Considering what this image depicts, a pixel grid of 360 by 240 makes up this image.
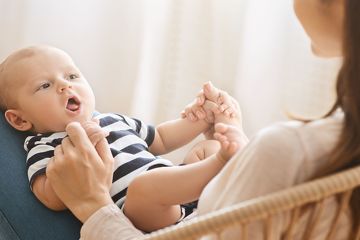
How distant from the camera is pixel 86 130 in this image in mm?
1203

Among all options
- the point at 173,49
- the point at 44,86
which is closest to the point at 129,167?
the point at 44,86

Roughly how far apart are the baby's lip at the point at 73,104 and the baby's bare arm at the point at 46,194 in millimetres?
195

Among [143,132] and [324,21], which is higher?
[324,21]

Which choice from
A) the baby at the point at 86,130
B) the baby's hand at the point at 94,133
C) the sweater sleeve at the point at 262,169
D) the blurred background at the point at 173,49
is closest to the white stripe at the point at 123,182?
the baby at the point at 86,130

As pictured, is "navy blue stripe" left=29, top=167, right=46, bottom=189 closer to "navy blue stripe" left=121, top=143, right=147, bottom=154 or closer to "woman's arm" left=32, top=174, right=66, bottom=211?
"woman's arm" left=32, top=174, right=66, bottom=211

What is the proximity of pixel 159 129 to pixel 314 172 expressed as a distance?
2.55ft

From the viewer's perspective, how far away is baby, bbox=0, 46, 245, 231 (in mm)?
1102

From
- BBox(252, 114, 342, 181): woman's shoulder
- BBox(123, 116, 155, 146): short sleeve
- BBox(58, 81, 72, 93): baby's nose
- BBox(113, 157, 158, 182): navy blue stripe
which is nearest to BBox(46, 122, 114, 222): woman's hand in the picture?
BBox(113, 157, 158, 182): navy blue stripe

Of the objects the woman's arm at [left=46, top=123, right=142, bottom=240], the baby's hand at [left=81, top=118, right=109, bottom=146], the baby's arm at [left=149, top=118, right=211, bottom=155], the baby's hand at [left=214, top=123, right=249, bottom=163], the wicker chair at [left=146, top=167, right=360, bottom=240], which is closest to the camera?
the wicker chair at [left=146, top=167, right=360, bottom=240]

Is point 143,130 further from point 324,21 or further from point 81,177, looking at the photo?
point 324,21

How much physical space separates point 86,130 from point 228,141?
367mm

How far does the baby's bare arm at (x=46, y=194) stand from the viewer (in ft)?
3.77

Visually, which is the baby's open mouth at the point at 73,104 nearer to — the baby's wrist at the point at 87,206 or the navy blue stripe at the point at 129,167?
the navy blue stripe at the point at 129,167

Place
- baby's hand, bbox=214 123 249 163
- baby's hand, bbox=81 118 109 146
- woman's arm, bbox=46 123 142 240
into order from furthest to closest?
baby's hand, bbox=81 118 109 146 → woman's arm, bbox=46 123 142 240 → baby's hand, bbox=214 123 249 163
